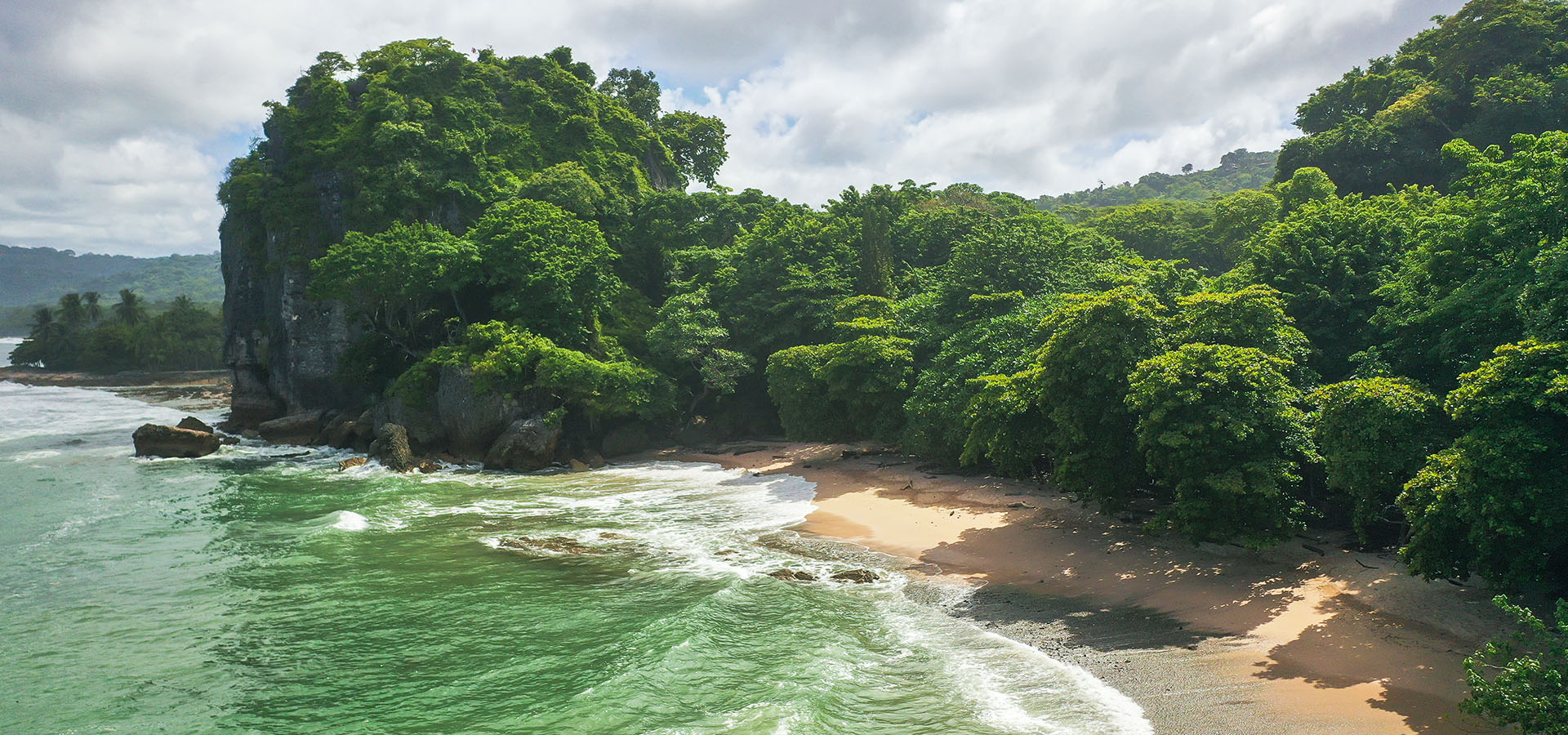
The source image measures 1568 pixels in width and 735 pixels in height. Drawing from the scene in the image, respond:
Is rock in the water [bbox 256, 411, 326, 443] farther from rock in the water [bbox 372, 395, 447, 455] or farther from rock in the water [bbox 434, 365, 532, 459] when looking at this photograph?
rock in the water [bbox 434, 365, 532, 459]

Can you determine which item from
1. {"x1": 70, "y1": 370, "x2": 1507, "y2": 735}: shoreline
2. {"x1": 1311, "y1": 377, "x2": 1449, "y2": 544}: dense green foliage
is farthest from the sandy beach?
{"x1": 1311, "y1": 377, "x2": 1449, "y2": 544}: dense green foliage

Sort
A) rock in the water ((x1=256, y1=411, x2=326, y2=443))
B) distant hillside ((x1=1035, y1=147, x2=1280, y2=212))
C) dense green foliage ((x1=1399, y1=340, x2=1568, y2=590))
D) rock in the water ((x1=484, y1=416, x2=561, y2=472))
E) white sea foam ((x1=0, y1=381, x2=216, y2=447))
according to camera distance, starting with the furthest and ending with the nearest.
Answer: distant hillside ((x1=1035, y1=147, x2=1280, y2=212)) < white sea foam ((x1=0, y1=381, x2=216, y2=447)) < rock in the water ((x1=256, y1=411, x2=326, y2=443)) < rock in the water ((x1=484, y1=416, x2=561, y2=472)) < dense green foliage ((x1=1399, y1=340, x2=1568, y2=590))

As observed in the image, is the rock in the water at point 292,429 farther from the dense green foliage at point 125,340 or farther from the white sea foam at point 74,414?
the dense green foliage at point 125,340

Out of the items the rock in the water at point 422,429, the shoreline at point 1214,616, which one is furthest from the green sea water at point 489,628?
the rock in the water at point 422,429

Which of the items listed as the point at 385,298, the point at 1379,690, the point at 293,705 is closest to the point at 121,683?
the point at 293,705

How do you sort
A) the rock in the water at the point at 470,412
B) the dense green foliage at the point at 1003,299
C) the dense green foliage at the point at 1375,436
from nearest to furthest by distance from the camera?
1. the dense green foliage at the point at 1375,436
2. the dense green foliage at the point at 1003,299
3. the rock in the water at the point at 470,412

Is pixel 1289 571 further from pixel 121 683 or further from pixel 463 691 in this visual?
pixel 121 683
